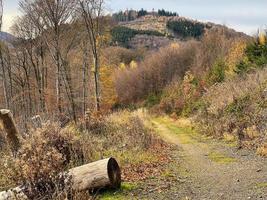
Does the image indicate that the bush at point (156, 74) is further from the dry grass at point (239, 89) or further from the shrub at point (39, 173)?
the shrub at point (39, 173)

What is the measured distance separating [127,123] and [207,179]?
446 inches

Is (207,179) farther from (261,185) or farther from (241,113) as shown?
(241,113)

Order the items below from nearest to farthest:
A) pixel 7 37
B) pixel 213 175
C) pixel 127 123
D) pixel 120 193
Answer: pixel 120 193 < pixel 213 175 < pixel 127 123 < pixel 7 37

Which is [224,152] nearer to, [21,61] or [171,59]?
[21,61]

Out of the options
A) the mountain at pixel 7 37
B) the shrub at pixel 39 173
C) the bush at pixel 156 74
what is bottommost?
the bush at pixel 156 74

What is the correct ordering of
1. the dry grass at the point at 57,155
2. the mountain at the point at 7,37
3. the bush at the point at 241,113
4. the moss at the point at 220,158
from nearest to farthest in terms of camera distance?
the dry grass at the point at 57,155
the moss at the point at 220,158
the bush at the point at 241,113
the mountain at the point at 7,37

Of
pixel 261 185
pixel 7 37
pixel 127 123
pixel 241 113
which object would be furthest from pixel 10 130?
pixel 7 37

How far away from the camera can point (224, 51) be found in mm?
50344

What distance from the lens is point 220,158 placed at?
1666 cm

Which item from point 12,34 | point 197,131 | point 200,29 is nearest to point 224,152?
point 197,131

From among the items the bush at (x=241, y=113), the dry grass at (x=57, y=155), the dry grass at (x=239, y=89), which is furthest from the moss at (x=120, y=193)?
the dry grass at (x=239, y=89)

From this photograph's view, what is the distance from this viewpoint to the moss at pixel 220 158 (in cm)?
1590

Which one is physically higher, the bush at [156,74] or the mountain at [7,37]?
the mountain at [7,37]

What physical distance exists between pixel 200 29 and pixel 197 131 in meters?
144
